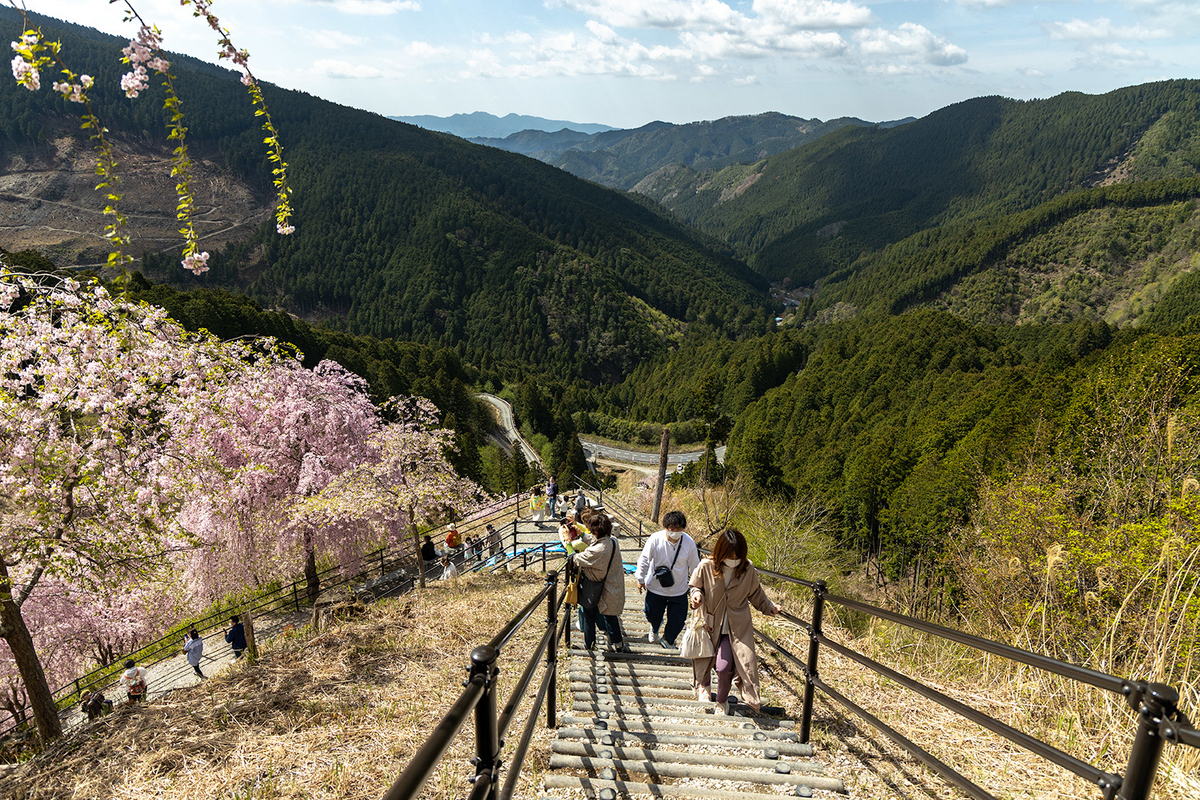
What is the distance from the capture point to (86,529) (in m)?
6.31

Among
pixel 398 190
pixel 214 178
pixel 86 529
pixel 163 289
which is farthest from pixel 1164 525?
pixel 214 178

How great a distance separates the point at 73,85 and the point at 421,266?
166197mm

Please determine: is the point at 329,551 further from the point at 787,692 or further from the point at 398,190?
the point at 398,190

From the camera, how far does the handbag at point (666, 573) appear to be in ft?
18.4

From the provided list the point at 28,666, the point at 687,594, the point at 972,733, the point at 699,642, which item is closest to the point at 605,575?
the point at 687,594

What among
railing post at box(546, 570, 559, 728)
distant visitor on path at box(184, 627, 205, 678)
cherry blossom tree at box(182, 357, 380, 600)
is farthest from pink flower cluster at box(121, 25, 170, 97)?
distant visitor on path at box(184, 627, 205, 678)

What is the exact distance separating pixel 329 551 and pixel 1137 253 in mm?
166222

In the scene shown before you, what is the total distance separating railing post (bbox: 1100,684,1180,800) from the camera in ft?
5.28

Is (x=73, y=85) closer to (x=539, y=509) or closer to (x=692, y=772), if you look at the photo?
(x=692, y=772)

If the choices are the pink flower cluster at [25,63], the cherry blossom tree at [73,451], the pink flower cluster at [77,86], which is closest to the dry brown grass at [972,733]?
the pink flower cluster at [25,63]

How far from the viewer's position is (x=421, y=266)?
15875 cm

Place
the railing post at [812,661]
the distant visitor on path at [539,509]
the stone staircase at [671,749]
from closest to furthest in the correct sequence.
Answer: the stone staircase at [671,749], the railing post at [812,661], the distant visitor on path at [539,509]

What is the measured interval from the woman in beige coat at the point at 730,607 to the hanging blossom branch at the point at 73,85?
4.06m

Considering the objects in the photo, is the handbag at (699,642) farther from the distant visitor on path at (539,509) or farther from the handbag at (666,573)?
the distant visitor on path at (539,509)
